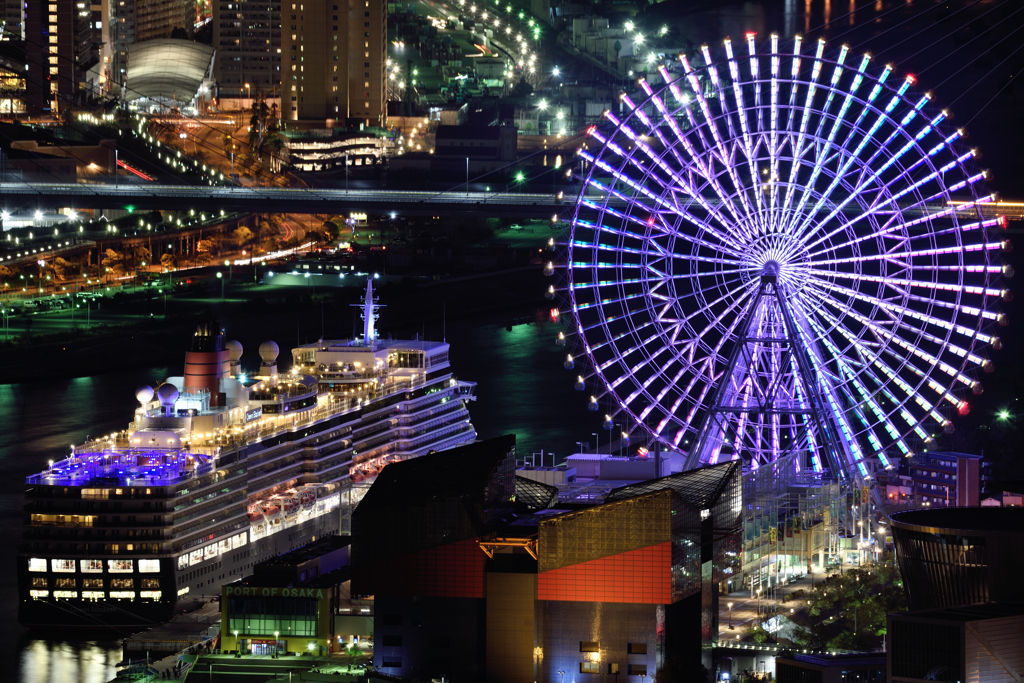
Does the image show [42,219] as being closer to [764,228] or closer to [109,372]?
[109,372]

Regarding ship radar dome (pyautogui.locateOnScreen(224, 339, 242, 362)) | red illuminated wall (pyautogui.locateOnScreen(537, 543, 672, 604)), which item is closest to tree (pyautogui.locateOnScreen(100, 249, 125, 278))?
ship radar dome (pyautogui.locateOnScreen(224, 339, 242, 362))

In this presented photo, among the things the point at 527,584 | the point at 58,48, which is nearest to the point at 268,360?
the point at 527,584

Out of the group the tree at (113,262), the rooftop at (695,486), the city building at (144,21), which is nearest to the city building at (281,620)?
the rooftop at (695,486)

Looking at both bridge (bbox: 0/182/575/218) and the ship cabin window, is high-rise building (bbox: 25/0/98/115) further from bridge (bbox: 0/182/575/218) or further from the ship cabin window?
the ship cabin window

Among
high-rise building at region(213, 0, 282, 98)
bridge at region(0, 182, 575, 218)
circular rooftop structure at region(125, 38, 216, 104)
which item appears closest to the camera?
bridge at region(0, 182, 575, 218)

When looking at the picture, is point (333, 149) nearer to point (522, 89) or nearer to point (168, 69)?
point (522, 89)

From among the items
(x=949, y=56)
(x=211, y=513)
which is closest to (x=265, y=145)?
(x=949, y=56)

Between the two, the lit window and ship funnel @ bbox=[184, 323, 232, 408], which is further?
ship funnel @ bbox=[184, 323, 232, 408]
